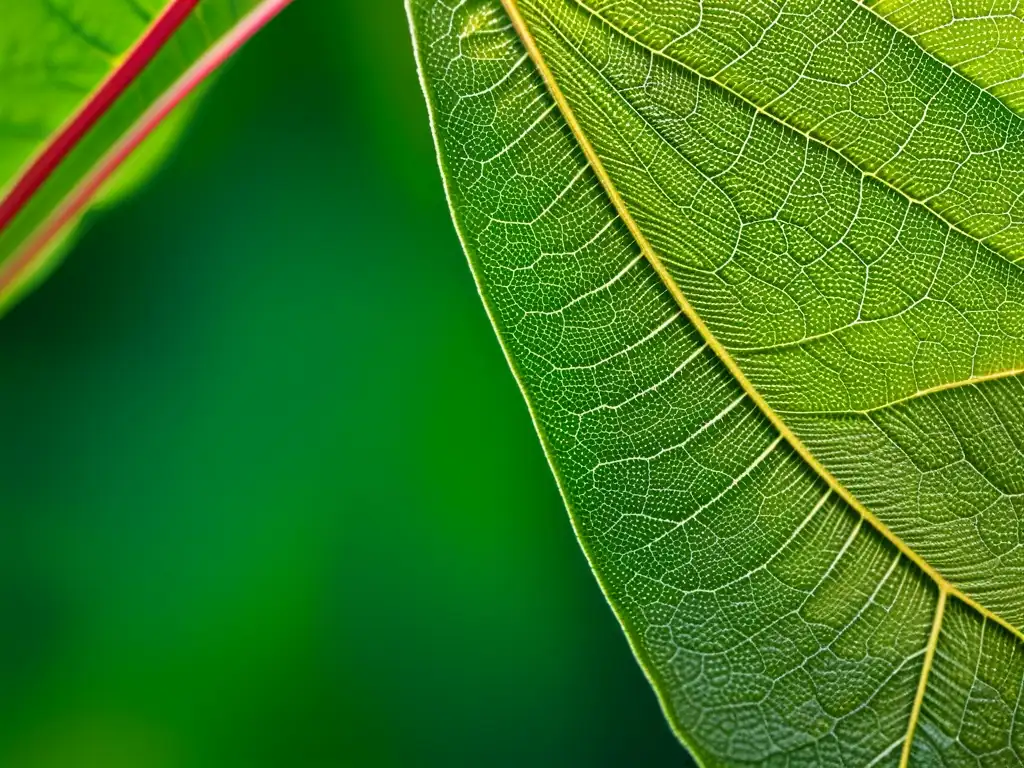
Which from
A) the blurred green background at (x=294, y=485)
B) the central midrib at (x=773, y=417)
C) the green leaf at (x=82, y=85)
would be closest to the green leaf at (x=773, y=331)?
the central midrib at (x=773, y=417)

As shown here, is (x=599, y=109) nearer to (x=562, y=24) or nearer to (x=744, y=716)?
(x=562, y=24)

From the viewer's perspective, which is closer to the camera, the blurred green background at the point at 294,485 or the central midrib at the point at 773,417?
the central midrib at the point at 773,417

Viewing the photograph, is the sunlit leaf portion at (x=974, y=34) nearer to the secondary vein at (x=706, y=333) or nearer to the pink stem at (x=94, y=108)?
the secondary vein at (x=706, y=333)

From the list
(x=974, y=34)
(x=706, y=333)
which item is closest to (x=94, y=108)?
(x=706, y=333)

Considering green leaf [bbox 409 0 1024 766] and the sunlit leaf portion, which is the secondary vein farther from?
the sunlit leaf portion

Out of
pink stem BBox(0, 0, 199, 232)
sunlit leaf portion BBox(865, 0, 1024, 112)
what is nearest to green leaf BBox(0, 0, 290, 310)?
pink stem BBox(0, 0, 199, 232)

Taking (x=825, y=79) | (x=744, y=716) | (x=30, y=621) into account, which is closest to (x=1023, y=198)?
(x=825, y=79)
